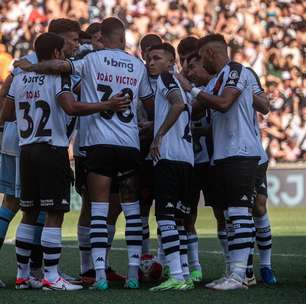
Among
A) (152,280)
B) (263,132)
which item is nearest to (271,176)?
(263,132)

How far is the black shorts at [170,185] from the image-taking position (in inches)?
316

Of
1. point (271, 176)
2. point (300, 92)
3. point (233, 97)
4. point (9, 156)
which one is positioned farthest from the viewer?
point (300, 92)

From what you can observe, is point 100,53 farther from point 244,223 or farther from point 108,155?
point 244,223

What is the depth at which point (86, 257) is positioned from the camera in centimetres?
882

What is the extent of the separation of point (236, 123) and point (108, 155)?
1.06 metres

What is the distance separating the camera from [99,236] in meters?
7.97

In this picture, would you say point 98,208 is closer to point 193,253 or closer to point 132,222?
point 132,222

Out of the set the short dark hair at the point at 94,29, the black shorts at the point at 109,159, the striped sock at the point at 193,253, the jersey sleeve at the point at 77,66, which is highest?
the short dark hair at the point at 94,29

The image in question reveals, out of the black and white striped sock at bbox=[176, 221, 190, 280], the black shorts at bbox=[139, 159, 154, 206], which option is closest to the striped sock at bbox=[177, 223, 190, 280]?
the black and white striped sock at bbox=[176, 221, 190, 280]

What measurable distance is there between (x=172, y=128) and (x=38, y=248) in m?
1.54

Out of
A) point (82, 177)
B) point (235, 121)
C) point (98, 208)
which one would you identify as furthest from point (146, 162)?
point (235, 121)

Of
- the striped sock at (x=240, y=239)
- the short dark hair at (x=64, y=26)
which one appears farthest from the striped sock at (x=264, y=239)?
the short dark hair at (x=64, y=26)

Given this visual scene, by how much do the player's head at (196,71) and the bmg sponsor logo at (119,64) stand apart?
82cm

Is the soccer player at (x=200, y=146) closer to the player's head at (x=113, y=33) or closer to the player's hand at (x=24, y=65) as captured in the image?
the player's head at (x=113, y=33)
